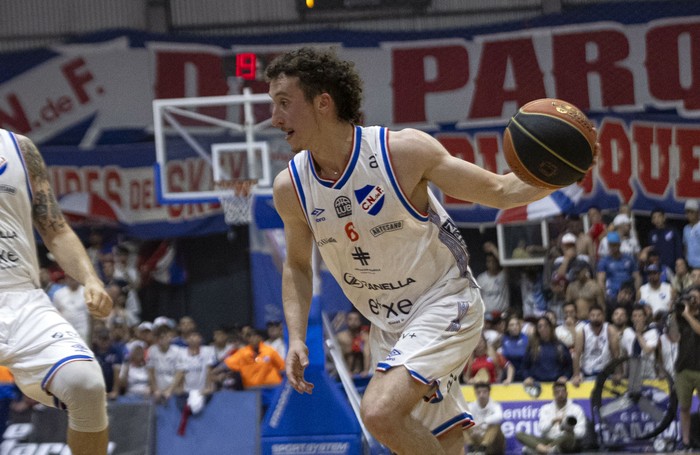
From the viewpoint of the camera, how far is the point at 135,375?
12.8m

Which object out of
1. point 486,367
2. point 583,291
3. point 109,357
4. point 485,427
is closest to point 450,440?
point 485,427

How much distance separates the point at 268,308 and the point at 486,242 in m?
3.52

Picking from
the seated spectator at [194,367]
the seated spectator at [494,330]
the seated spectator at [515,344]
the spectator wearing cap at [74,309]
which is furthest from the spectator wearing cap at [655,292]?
the spectator wearing cap at [74,309]

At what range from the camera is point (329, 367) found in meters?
10.1

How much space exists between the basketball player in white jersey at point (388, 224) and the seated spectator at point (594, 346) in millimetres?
7521

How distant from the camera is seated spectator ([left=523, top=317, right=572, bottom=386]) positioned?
11.7 metres

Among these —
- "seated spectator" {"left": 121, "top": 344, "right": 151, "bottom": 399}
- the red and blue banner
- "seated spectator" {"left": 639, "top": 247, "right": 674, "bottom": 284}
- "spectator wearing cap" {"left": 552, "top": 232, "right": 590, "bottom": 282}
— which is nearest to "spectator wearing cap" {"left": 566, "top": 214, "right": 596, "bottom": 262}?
"spectator wearing cap" {"left": 552, "top": 232, "right": 590, "bottom": 282}

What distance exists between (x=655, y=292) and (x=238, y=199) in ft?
17.5

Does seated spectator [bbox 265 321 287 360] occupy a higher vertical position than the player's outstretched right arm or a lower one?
lower

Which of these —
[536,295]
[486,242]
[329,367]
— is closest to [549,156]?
[329,367]

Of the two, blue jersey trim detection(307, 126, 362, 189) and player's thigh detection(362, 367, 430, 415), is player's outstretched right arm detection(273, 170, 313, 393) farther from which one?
player's thigh detection(362, 367, 430, 415)

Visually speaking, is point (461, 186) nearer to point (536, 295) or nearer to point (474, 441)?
point (474, 441)

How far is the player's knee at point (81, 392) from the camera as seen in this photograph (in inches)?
167

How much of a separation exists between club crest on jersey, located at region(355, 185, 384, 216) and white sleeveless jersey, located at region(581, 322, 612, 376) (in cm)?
802
